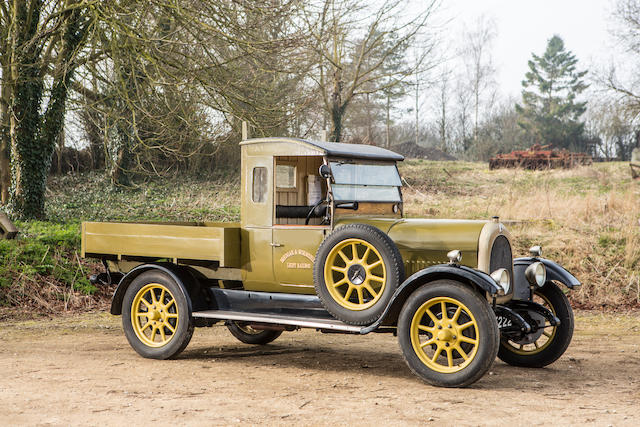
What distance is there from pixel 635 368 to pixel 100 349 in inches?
213

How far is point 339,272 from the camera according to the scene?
6418 millimetres

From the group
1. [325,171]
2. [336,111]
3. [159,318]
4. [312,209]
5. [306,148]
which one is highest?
[336,111]

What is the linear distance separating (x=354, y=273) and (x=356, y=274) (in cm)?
2

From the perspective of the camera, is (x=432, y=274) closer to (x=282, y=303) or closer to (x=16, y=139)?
(x=282, y=303)

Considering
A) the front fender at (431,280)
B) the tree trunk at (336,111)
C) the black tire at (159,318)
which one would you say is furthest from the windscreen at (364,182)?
the tree trunk at (336,111)

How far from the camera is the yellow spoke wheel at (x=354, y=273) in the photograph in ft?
20.2

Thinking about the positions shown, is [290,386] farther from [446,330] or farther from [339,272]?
[446,330]

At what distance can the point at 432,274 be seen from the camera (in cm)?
591

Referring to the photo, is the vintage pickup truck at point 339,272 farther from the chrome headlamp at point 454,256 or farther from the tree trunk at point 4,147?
the tree trunk at point 4,147

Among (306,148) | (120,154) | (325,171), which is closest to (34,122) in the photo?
(120,154)

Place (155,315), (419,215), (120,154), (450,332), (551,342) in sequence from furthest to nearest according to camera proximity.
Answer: (120,154)
(419,215)
(155,315)
(551,342)
(450,332)

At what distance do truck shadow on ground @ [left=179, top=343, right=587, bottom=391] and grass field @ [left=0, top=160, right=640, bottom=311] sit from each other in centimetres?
276

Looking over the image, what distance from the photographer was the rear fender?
711 cm

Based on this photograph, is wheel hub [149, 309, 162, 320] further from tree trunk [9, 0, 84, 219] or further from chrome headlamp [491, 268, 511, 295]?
tree trunk [9, 0, 84, 219]
